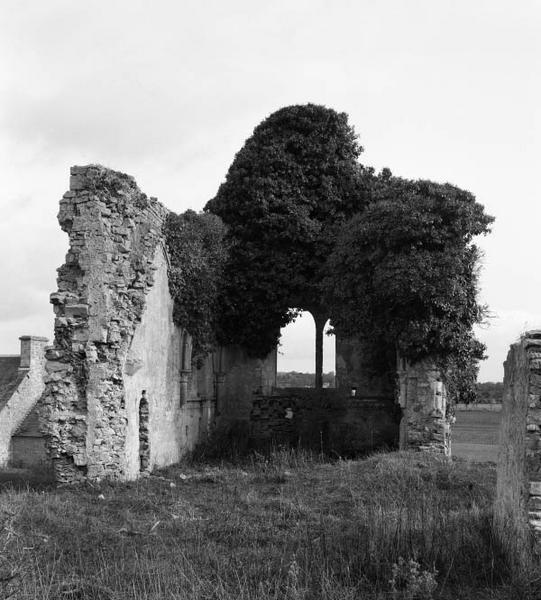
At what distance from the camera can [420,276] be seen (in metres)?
17.2

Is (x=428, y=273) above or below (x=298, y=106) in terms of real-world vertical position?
below

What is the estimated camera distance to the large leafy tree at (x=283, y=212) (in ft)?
69.2

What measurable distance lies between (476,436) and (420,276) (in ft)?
81.8

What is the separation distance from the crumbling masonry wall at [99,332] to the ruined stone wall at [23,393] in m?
16.7

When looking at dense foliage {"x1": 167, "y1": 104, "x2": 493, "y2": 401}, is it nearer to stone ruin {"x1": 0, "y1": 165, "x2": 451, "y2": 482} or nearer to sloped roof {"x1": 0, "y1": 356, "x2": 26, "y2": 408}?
stone ruin {"x1": 0, "y1": 165, "x2": 451, "y2": 482}

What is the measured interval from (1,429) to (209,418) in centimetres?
1266

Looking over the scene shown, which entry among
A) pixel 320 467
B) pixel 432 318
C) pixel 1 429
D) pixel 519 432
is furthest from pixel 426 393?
pixel 1 429

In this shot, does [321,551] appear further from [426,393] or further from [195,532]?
[426,393]

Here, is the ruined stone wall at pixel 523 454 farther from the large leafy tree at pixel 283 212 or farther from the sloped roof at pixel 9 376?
the sloped roof at pixel 9 376

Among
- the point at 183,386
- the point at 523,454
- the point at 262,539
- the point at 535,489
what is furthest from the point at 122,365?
the point at 535,489

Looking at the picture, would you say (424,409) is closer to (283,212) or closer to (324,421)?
(324,421)

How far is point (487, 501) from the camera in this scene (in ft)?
37.0

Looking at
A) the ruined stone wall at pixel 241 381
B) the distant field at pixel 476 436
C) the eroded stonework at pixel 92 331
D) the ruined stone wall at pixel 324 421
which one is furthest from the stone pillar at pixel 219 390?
the eroded stonework at pixel 92 331

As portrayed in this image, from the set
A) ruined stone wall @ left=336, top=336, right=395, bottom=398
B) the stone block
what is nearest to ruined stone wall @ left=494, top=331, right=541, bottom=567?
the stone block
